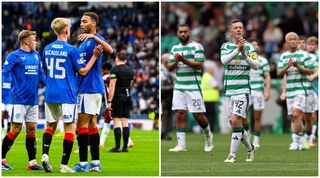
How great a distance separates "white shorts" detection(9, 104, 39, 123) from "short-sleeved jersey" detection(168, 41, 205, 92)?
14.9 ft

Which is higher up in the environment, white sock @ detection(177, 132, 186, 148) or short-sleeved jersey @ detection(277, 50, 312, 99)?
short-sleeved jersey @ detection(277, 50, 312, 99)

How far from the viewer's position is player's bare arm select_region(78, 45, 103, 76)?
41.4ft

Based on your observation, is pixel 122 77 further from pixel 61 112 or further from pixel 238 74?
pixel 61 112

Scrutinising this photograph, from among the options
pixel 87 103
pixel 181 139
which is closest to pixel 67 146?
pixel 87 103

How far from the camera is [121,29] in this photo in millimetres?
34438

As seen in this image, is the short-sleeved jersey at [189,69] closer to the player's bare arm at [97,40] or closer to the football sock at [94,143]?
the football sock at [94,143]

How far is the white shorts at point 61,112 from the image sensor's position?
12.6m

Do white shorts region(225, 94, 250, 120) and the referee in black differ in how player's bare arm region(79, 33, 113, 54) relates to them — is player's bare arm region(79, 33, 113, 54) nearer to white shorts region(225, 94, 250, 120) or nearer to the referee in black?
white shorts region(225, 94, 250, 120)

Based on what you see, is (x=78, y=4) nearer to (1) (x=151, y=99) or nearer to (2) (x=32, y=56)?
(1) (x=151, y=99)

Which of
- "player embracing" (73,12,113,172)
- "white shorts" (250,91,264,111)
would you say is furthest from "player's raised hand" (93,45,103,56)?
"white shorts" (250,91,264,111)

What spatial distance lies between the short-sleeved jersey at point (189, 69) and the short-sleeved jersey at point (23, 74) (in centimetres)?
454

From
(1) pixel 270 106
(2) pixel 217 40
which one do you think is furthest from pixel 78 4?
(1) pixel 270 106

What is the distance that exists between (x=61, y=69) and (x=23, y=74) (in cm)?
94

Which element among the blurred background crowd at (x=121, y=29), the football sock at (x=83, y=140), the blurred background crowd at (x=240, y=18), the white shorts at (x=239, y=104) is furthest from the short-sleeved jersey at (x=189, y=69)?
the blurred background crowd at (x=240, y=18)
